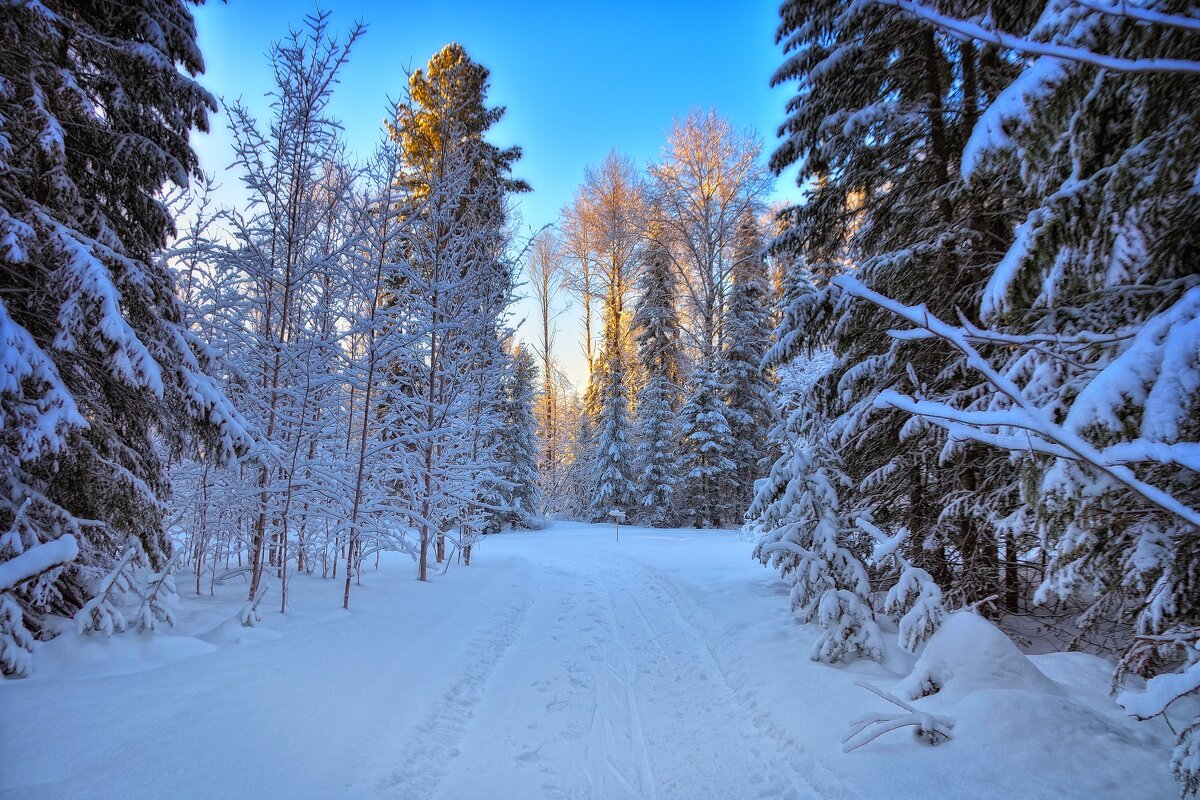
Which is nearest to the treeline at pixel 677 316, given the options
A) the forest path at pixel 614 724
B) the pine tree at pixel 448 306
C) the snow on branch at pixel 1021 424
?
the pine tree at pixel 448 306

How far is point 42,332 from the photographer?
14.7ft

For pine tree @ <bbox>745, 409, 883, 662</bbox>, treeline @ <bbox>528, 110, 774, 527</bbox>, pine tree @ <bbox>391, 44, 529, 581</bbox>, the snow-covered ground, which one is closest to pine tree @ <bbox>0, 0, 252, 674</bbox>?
the snow-covered ground

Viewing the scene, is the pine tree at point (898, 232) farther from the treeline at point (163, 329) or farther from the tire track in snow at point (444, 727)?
the treeline at point (163, 329)

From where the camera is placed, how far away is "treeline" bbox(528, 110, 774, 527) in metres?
19.3

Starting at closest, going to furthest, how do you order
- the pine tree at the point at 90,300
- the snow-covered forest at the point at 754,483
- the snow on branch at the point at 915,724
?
the snow-covered forest at the point at 754,483, the snow on branch at the point at 915,724, the pine tree at the point at 90,300

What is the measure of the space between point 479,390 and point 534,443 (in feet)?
42.8

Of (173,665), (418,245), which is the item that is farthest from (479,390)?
(173,665)

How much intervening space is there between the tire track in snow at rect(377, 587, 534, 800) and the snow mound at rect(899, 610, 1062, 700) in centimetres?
331

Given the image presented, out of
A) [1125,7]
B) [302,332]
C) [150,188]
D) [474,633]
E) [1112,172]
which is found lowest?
[474,633]

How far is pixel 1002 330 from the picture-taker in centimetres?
383

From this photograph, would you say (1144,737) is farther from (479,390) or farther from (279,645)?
(479,390)

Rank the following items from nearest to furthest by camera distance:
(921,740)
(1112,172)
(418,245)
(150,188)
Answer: (1112,172), (921,740), (150,188), (418,245)

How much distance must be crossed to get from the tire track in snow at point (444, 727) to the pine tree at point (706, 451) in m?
15.8

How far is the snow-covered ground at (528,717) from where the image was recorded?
8.61 ft
